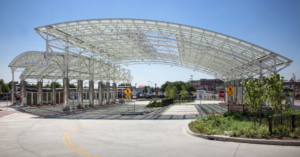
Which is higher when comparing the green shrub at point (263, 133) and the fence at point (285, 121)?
the fence at point (285, 121)

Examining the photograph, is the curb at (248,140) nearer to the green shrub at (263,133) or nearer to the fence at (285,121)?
the green shrub at (263,133)

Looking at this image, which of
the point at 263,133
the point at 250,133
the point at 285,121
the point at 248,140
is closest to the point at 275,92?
the point at 285,121

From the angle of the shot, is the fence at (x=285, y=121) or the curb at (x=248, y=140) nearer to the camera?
the curb at (x=248, y=140)

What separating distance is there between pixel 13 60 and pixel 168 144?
A: 4338 cm

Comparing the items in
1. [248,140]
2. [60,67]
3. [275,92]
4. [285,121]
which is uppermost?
[60,67]

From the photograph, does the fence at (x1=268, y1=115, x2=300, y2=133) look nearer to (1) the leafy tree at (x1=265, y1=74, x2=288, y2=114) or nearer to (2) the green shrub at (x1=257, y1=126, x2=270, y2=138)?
(2) the green shrub at (x1=257, y1=126, x2=270, y2=138)

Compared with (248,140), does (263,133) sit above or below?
above

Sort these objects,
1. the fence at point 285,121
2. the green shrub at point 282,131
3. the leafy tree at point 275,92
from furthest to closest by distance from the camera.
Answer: the leafy tree at point 275,92, the fence at point 285,121, the green shrub at point 282,131

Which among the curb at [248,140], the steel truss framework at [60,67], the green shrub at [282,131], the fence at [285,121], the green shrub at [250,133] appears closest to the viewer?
the curb at [248,140]

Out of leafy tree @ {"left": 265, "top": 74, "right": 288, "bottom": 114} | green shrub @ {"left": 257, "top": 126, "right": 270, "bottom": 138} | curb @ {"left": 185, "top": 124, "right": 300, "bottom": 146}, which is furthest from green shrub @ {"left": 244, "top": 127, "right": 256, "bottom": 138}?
leafy tree @ {"left": 265, "top": 74, "right": 288, "bottom": 114}

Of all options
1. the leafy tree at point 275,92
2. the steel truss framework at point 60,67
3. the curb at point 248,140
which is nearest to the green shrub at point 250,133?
the curb at point 248,140

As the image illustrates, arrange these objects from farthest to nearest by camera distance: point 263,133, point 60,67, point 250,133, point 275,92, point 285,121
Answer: point 60,67 < point 275,92 < point 285,121 < point 250,133 < point 263,133

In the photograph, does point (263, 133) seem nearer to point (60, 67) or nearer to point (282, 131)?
point (282, 131)

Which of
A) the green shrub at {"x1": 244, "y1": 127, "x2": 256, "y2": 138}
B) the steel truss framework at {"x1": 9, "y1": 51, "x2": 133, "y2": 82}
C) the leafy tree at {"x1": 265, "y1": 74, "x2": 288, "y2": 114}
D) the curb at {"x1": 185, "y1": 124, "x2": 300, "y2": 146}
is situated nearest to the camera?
the curb at {"x1": 185, "y1": 124, "x2": 300, "y2": 146}
